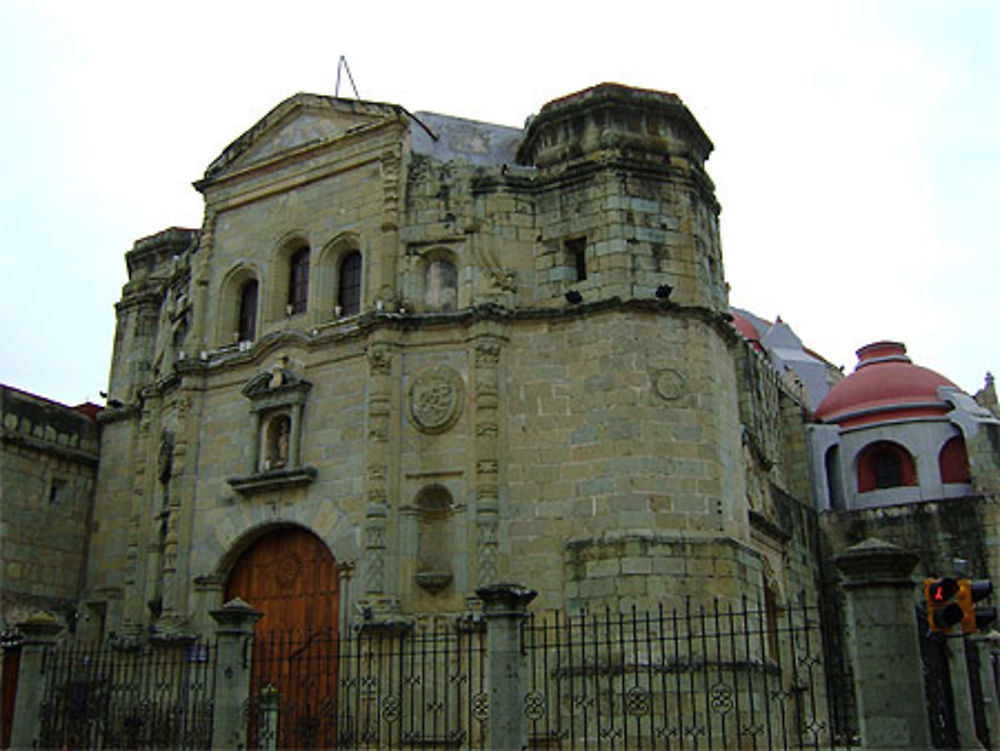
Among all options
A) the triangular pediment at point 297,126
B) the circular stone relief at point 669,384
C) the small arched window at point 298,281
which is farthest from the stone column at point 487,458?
the triangular pediment at point 297,126

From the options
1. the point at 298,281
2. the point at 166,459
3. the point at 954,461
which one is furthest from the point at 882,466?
the point at 166,459

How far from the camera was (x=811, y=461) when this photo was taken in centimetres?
2423

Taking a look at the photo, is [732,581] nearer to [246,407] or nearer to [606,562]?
[606,562]

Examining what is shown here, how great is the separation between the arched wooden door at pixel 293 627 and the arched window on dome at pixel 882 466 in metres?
14.1

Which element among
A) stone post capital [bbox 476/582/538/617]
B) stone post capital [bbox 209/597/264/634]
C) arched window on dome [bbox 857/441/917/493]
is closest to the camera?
stone post capital [bbox 476/582/538/617]

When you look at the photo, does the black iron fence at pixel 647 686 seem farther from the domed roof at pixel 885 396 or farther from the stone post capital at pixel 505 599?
the domed roof at pixel 885 396

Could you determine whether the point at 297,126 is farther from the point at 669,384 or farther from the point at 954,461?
the point at 954,461

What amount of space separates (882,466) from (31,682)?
1916 cm

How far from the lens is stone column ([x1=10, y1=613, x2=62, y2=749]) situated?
12.8m

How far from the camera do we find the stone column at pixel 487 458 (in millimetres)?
14734

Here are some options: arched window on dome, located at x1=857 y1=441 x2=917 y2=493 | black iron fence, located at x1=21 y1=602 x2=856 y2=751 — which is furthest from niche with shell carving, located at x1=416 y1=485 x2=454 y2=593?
arched window on dome, located at x1=857 y1=441 x2=917 y2=493

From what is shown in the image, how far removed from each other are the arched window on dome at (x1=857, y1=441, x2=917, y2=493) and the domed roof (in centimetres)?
69

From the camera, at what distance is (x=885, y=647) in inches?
323

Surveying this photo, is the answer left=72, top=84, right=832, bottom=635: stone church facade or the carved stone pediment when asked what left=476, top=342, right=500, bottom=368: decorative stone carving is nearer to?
left=72, top=84, right=832, bottom=635: stone church facade
